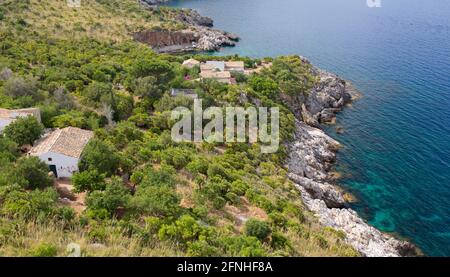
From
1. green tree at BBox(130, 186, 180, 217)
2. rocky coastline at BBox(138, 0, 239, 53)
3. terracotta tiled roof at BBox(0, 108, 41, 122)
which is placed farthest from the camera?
rocky coastline at BBox(138, 0, 239, 53)

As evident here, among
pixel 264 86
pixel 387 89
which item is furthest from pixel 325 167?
pixel 387 89

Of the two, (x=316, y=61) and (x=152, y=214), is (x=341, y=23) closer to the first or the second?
(x=316, y=61)

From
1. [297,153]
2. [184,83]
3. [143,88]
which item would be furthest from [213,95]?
[297,153]

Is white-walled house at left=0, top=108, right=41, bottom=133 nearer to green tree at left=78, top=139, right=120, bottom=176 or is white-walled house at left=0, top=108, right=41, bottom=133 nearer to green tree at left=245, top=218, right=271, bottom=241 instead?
green tree at left=78, top=139, right=120, bottom=176

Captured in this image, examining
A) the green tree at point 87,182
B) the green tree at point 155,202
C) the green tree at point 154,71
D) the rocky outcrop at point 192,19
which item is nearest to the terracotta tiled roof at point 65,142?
the green tree at point 87,182

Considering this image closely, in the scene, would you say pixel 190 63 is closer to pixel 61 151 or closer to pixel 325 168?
pixel 325 168

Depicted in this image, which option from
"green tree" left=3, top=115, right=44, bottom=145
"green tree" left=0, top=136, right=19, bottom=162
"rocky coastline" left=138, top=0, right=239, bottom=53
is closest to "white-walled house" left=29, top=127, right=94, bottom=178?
"green tree" left=3, top=115, right=44, bottom=145

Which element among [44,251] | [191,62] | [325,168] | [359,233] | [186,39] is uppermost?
[186,39]
